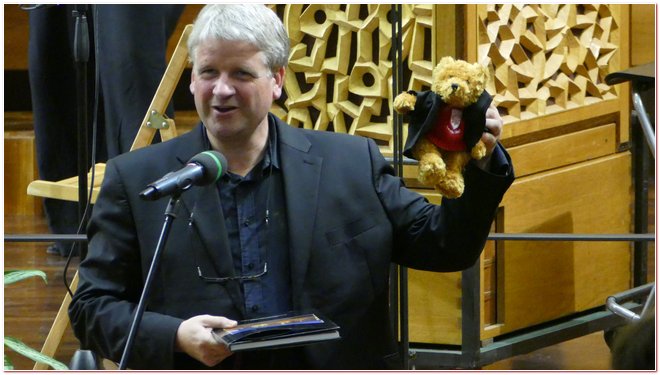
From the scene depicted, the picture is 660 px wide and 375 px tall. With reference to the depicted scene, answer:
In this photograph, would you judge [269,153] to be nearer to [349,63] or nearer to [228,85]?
[228,85]

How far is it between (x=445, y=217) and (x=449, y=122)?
179 mm

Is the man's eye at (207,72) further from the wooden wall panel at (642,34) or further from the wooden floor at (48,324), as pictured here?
the wooden wall panel at (642,34)

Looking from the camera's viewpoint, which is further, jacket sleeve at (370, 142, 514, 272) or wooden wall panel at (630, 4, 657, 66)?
wooden wall panel at (630, 4, 657, 66)

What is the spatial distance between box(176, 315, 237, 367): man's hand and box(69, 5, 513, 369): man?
0.13ft

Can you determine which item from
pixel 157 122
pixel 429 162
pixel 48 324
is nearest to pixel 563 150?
pixel 157 122

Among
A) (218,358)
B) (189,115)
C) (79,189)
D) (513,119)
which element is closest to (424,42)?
(513,119)

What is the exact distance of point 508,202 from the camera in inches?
134

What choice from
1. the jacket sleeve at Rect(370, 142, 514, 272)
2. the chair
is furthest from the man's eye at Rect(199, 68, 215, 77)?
the chair

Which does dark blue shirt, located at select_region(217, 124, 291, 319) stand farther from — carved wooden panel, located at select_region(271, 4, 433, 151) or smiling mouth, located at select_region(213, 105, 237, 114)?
carved wooden panel, located at select_region(271, 4, 433, 151)

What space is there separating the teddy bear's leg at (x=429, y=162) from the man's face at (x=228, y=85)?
291mm

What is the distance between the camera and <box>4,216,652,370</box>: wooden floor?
3699mm

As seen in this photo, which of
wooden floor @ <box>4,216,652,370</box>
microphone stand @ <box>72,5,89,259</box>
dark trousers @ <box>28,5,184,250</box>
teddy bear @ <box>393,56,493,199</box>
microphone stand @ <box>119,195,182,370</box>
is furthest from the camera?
dark trousers @ <box>28,5,184,250</box>

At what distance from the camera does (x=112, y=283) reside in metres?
2.15

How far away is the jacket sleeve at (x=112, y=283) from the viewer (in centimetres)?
210
